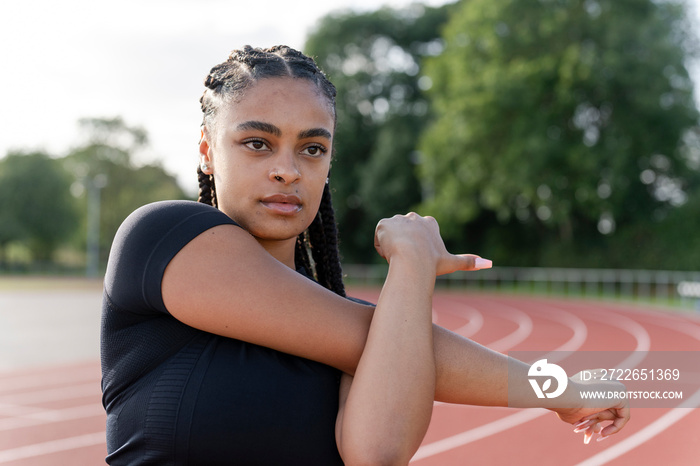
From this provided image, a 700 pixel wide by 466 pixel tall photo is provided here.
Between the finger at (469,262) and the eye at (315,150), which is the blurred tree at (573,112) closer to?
the finger at (469,262)

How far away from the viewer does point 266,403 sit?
1.17 m

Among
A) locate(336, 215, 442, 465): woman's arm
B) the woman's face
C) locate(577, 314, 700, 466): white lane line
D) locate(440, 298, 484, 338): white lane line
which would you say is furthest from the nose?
locate(440, 298, 484, 338): white lane line

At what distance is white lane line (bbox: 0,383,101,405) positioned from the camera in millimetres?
7125

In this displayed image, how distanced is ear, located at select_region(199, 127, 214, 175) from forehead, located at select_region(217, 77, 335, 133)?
0.13 metres

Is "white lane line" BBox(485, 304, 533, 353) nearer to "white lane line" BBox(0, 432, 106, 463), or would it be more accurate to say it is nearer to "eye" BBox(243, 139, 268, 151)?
"white lane line" BBox(0, 432, 106, 463)

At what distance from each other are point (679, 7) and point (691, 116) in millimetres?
3610

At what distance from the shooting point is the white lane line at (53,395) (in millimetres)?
7125

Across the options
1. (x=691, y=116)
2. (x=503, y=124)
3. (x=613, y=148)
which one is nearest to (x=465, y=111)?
(x=503, y=124)

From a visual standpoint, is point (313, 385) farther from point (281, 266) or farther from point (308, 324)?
point (281, 266)

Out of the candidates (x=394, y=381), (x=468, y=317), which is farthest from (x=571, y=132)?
(x=394, y=381)

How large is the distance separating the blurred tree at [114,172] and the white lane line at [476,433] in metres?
43.3

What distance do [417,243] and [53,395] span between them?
709 cm

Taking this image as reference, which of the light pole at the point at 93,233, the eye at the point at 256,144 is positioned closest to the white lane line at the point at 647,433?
the eye at the point at 256,144

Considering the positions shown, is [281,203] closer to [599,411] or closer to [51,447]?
[599,411]
